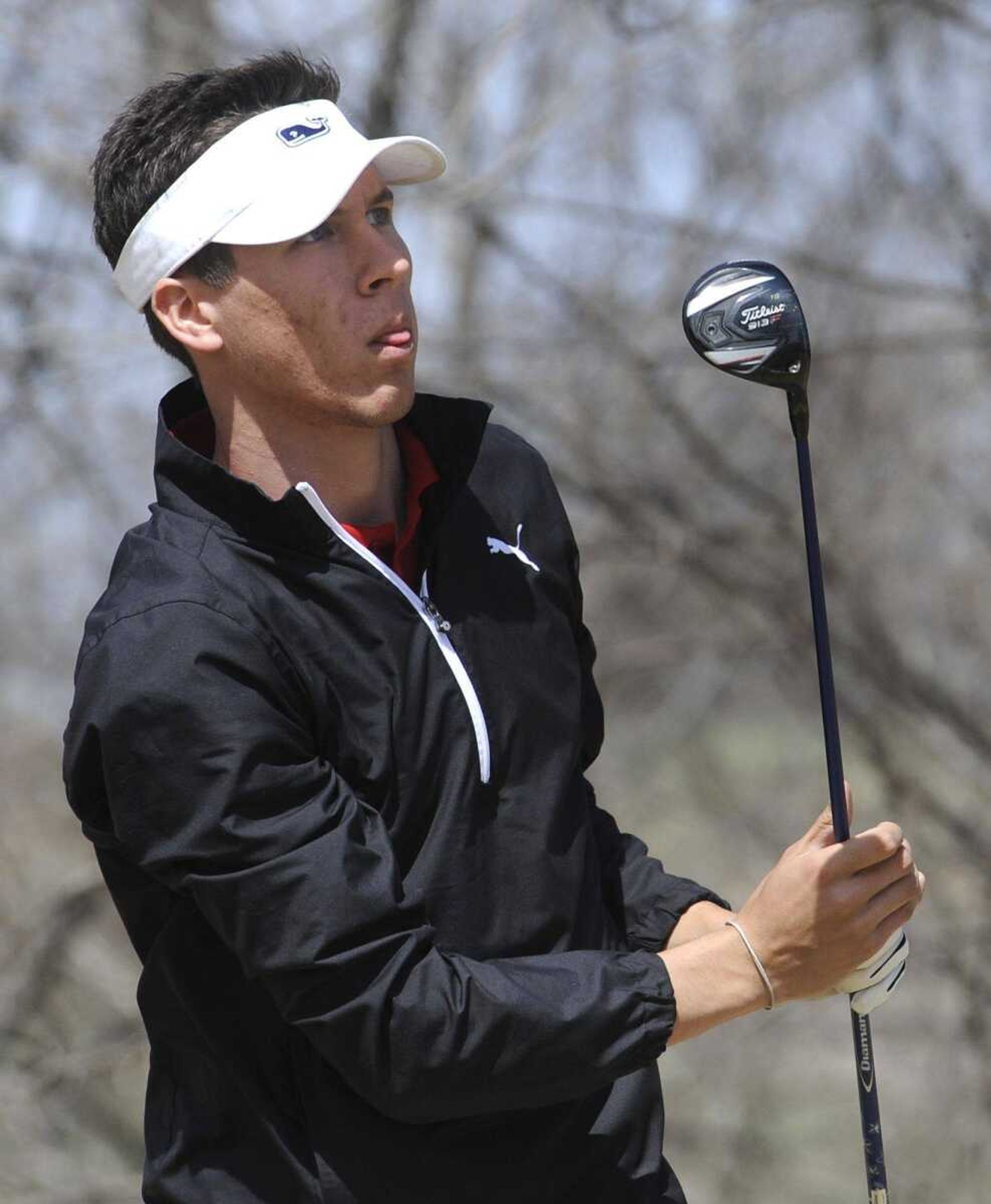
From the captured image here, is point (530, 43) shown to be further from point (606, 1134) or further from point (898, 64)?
point (606, 1134)

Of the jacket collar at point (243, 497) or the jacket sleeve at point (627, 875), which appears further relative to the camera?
the jacket sleeve at point (627, 875)

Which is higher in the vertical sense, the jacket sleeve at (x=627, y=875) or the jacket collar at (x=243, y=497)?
the jacket collar at (x=243, y=497)

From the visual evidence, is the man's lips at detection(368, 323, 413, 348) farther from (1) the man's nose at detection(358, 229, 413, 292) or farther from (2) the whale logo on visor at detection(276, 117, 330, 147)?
(2) the whale logo on visor at detection(276, 117, 330, 147)

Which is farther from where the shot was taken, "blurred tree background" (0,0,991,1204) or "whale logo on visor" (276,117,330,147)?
"blurred tree background" (0,0,991,1204)

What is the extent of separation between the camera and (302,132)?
2090mm

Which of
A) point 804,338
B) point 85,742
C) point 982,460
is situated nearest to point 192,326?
point 85,742

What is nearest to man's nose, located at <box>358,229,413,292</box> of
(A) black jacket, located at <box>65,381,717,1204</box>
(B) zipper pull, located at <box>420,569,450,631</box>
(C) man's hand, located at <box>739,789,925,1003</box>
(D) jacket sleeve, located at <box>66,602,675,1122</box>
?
(A) black jacket, located at <box>65,381,717,1204</box>

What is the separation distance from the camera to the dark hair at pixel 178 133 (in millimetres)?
2105

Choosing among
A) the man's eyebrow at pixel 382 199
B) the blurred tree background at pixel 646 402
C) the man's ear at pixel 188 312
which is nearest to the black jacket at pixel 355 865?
the man's ear at pixel 188 312

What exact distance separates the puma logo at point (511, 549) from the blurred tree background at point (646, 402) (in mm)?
3773

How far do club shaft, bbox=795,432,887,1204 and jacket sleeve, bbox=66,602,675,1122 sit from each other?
356mm

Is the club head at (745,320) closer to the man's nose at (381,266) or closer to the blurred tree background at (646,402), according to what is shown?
the man's nose at (381,266)

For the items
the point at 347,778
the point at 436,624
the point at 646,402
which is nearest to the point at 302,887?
the point at 347,778

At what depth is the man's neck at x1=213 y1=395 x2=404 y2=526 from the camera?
209 centimetres
